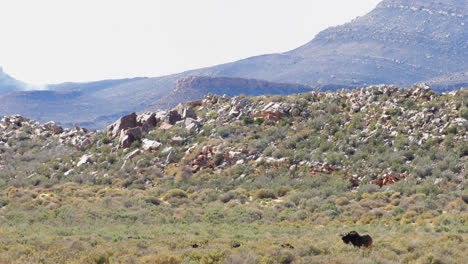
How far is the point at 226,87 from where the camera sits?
16788cm

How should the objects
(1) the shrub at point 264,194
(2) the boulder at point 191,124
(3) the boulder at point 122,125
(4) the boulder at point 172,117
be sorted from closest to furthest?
(1) the shrub at point 264,194, (2) the boulder at point 191,124, (4) the boulder at point 172,117, (3) the boulder at point 122,125

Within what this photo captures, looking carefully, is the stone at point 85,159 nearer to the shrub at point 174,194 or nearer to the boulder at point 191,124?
the boulder at point 191,124

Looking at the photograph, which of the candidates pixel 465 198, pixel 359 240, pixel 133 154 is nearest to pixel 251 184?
pixel 465 198

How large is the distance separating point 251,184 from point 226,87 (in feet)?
467

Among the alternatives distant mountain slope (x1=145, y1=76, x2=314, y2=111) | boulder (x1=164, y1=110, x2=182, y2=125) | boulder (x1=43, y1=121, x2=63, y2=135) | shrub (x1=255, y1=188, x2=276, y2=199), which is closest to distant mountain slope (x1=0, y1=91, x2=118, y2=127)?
distant mountain slope (x1=145, y1=76, x2=314, y2=111)

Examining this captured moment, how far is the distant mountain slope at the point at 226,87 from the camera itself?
469 ft

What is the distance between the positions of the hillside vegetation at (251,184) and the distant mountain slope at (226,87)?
9670 cm

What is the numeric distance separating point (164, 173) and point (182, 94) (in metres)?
110

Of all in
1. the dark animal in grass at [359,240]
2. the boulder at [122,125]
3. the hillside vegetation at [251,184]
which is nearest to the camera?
the dark animal in grass at [359,240]

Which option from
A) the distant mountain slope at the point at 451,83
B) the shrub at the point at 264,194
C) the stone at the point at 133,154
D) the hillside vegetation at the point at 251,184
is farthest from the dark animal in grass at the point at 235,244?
the distant mountain slope at the point at 451,83

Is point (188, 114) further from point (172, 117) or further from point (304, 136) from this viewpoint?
point (304, 136)

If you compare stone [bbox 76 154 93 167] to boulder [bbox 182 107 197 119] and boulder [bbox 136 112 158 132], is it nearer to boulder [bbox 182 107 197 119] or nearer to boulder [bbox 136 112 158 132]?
boulder [bbox 136 112 158 132]

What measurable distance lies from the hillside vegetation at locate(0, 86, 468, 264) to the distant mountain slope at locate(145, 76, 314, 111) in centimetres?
9670

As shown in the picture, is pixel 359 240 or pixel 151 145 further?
pixel 151 145
